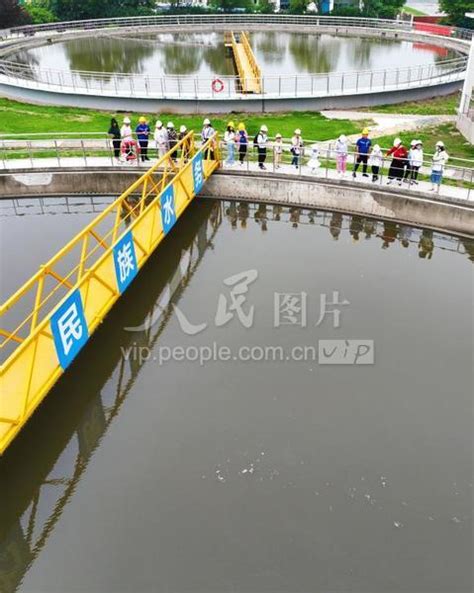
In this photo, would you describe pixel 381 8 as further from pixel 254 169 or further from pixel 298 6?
pixel 254 169

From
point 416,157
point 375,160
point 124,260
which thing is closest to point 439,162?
point 416,157

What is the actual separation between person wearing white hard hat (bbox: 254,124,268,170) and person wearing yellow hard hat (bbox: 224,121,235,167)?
0.78 metres

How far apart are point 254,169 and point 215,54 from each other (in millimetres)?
28100

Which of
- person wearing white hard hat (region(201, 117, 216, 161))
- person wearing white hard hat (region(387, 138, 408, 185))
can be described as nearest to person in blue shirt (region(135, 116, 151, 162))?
person wearing white hard hat (region(201, 117, 216, 161))

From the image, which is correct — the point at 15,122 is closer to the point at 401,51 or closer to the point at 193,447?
the point at 193,447

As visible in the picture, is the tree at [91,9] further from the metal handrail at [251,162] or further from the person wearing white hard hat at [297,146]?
the person wearing white hard hat at [297,146]

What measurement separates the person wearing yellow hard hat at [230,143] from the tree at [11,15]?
4595 centimetres

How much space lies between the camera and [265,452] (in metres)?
7.80

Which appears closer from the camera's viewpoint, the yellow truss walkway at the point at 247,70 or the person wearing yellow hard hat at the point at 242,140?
the person wearing yellow hard hat at the point at 242,140

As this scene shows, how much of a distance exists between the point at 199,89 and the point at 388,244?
1506 cm

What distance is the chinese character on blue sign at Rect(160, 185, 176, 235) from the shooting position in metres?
12.3

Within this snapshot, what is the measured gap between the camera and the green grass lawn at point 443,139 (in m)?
17.8

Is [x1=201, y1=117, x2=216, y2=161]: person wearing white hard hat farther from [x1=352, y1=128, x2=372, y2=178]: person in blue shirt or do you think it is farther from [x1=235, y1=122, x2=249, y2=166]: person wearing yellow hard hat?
[x1=352, y1=128, x2=372, y2=178]: person in blue shirt

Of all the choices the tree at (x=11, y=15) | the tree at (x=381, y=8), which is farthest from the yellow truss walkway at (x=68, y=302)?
the tree at (x=381, y=8)
